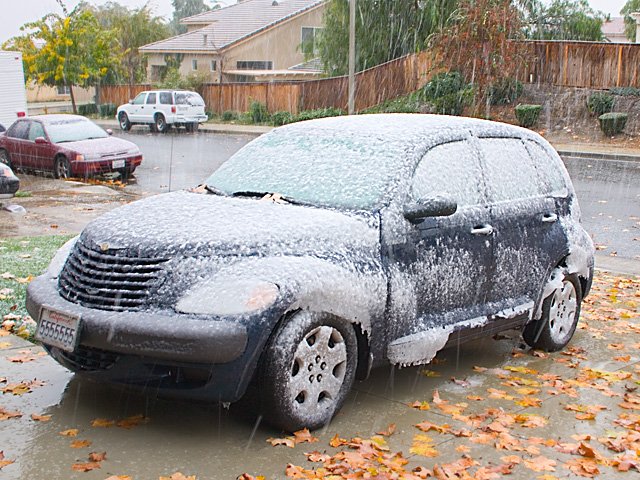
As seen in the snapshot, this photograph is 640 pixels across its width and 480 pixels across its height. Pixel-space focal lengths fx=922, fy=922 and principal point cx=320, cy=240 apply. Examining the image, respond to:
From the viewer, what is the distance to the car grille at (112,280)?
4.72 meters

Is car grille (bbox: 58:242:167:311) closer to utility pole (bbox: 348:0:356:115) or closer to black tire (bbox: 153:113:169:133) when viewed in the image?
utility pole (bbox: 348:0:356:115)

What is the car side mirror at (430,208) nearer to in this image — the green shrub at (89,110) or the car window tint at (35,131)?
the car window tint at (35,131)

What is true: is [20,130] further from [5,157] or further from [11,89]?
[11,89]

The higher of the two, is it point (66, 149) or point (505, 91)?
point (505, 91)

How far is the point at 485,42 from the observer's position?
31.8 m

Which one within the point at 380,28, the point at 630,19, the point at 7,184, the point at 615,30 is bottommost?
the point at 7,184

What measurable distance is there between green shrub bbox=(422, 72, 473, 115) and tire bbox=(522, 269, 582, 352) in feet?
86.2

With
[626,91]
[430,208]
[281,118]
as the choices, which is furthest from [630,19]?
[430,208]

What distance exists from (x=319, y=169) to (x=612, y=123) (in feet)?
79.2

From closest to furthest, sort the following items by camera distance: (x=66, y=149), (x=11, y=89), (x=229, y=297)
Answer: (x=229, y=297)
(x=66, y=149)
(x=11, y=89)

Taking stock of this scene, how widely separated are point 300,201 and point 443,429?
160 cm

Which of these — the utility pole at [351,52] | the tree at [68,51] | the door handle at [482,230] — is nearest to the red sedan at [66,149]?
the utility pole at [351,52]

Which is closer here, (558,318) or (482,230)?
(482,230)

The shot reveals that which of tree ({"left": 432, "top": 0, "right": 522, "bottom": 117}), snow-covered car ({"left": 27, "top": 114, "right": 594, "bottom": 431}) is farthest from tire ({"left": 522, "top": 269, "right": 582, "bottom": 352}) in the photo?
tree ({"left": 432, "top": 0, "right": 522, "bottom": 117})
